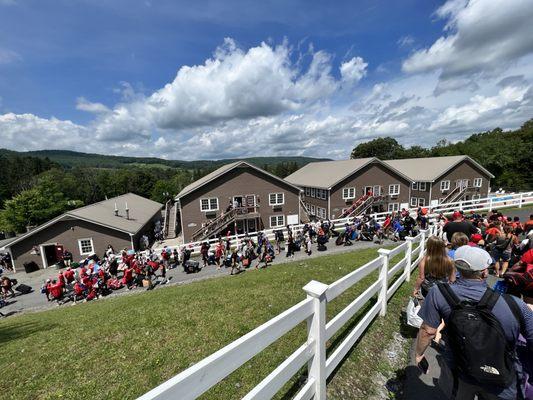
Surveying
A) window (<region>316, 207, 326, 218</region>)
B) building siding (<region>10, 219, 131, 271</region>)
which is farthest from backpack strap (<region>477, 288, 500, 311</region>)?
window (<region>316, 207, 326, 218</region>)

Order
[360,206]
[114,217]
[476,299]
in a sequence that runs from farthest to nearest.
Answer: [360,206], [114,217], [476,299]

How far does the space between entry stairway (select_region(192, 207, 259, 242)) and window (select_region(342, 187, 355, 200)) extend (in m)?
11.4

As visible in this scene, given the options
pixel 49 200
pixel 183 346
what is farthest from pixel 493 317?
pixel 49 200

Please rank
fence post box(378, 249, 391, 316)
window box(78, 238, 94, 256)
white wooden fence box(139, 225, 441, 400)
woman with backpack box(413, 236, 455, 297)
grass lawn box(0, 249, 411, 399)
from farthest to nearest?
window box(78, 238, 94, 256), fence post box(378, 249, 391, 316), woman with backpack box(413, 236, 455, 297), grass lawn box(0, 249, 411, 399), white wooden fence box(139, 225, 441, 400)

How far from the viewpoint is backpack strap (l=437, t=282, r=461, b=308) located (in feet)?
7.96

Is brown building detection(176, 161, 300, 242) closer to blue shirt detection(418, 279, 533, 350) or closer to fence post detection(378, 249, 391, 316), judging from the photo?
fence post detection(378, 249, 391, 316)

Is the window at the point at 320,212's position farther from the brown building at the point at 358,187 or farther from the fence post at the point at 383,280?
the fence post at the point at 383,280

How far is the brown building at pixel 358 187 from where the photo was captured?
32281 millimetres

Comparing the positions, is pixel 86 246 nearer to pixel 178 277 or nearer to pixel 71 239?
pixel 71 239

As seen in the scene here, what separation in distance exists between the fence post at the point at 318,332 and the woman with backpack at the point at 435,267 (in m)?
2.47

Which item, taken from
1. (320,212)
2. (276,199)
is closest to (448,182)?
(320,212)

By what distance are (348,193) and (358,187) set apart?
5.18 feet

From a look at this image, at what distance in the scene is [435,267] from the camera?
4461 millimetres

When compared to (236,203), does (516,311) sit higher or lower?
higher
